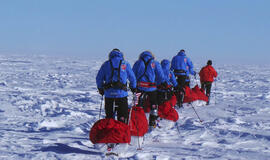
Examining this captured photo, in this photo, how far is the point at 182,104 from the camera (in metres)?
11.4

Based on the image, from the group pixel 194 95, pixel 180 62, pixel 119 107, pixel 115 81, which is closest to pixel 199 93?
pixel 194 95

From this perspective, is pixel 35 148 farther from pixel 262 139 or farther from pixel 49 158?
pixel 262 139

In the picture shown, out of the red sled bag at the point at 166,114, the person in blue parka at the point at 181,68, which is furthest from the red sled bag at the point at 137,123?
the person in blue parka at the point at 181,68

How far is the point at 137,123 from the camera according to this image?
590 centimetres

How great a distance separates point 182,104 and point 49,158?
23.1 feet

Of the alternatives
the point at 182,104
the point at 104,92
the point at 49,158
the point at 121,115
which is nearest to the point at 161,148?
the point at 121,115

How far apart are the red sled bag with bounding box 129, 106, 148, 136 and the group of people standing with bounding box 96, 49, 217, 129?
8.9 inches

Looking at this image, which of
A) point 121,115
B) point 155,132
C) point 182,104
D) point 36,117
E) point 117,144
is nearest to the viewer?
point 117,144

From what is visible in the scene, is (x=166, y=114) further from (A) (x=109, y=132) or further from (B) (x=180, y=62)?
(B) (x=180, y=62)

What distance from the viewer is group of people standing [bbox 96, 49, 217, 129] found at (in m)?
5.43

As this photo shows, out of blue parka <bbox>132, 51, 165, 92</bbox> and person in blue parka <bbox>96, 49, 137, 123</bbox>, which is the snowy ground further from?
blue parka <bbox>132, 51, 165, 92</bbox>

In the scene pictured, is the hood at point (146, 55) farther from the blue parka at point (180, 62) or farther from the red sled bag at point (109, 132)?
the blue parka at point (180, 62)

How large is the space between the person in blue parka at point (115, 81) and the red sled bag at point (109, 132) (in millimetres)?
542

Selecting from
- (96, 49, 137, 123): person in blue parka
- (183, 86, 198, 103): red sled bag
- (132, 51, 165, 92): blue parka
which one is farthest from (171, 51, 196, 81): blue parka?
(96, 49, 137, 123): person in blue parka
